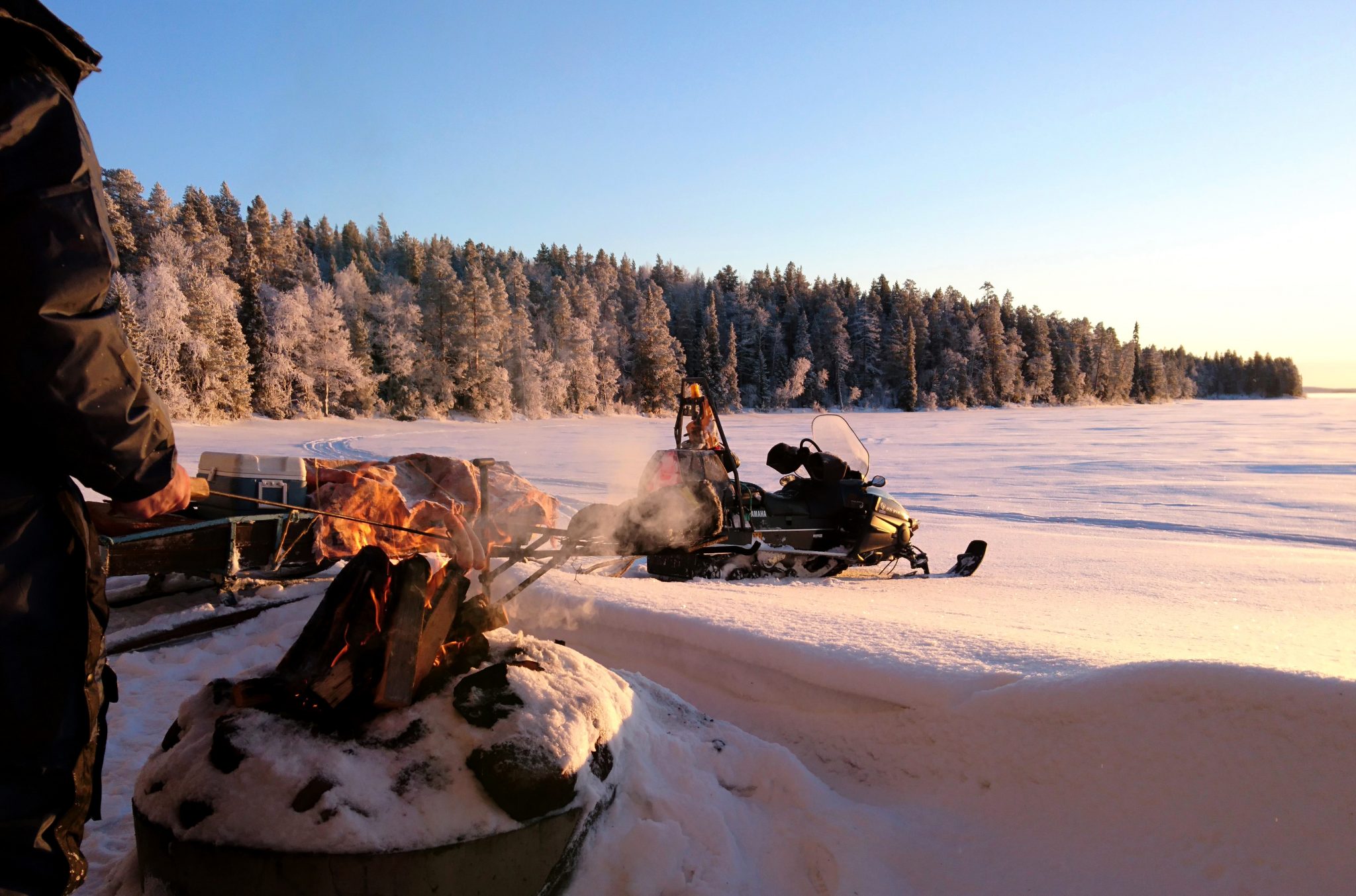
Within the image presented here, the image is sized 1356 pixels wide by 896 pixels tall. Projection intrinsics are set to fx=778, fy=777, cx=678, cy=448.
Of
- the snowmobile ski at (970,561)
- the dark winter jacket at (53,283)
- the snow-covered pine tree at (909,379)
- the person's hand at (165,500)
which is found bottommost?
the snowmobile ski at (970,561)

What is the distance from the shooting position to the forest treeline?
40.3 meters

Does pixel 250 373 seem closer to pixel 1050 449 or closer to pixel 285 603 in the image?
pixel 1050 449

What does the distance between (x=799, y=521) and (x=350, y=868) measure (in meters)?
5.89

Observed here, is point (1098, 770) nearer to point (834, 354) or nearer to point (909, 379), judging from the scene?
point (909, 379)

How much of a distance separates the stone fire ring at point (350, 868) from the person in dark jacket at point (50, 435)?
0.51 metres

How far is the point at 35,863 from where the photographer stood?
1.28 metres

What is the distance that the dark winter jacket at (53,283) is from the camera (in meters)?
1.25

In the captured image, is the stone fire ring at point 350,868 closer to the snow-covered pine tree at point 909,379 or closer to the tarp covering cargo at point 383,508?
the tarp covering cargo at point 383,508

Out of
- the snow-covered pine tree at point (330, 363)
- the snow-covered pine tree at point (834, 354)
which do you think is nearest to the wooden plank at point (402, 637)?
the snow-covered pine tree at point (330, 363)

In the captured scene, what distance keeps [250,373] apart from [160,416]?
1867 inches

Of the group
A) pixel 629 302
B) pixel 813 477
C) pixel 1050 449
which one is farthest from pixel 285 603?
pixel 629 302

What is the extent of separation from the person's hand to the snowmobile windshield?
661cm

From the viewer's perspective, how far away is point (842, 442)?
8008mm

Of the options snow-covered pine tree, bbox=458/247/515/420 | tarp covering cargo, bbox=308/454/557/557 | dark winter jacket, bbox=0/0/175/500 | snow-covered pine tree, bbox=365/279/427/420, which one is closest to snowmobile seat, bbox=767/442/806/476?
tarp covering cargo, bbox=308/454/557/557
